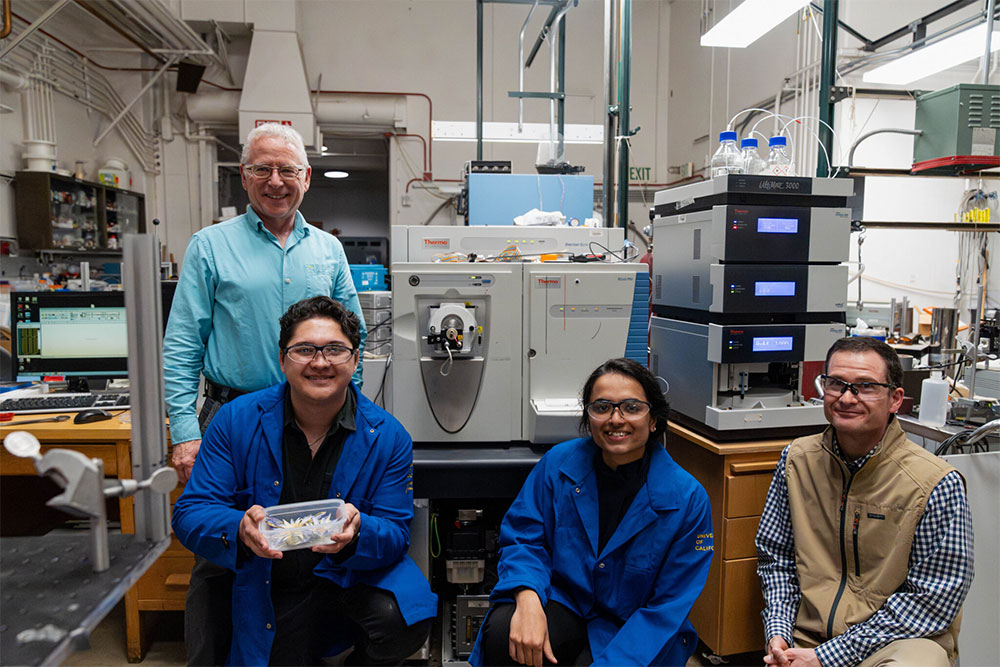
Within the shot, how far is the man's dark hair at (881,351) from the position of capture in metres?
1.53

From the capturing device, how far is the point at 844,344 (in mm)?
1604

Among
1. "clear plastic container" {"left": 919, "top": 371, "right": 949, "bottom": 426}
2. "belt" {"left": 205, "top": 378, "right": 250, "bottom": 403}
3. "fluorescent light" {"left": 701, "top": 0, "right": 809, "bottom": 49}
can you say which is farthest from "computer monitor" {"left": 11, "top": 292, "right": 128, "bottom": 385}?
"clear plastic container" {"left": 919, "top": 371, "right": 949, "bottom": 426}

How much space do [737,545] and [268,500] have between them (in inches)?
57.3

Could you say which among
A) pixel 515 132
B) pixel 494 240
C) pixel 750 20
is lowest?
pixel 494 240

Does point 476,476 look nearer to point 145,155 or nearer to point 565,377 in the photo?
point 565,377

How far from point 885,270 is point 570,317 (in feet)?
13.7

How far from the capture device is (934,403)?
2.14 meters

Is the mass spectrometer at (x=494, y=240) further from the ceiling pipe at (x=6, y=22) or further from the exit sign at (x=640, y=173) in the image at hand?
the exit sign at (x=640, y=173)

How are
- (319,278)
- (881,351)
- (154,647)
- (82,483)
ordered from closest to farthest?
(82,483)
(881,351)
(319,278)
(154,647)

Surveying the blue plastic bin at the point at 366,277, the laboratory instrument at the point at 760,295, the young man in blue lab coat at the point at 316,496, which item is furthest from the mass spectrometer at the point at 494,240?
the young man in blue lab coat at the point at 316,496

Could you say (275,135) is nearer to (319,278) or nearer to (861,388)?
(319,278)

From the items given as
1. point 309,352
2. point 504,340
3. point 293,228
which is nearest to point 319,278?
point 293,228

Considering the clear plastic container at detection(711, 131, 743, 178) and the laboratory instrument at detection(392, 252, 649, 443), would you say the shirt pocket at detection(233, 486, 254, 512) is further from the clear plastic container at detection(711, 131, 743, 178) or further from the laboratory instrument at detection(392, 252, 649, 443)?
the clear plastic container at detection(711, 131, 743, 178)

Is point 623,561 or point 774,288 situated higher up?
point 774,288
